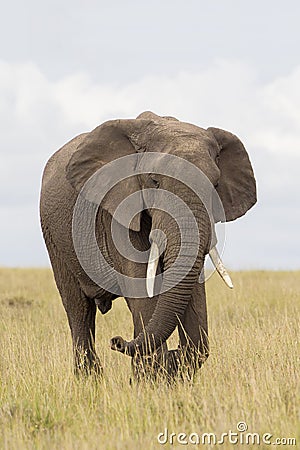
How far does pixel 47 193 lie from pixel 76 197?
94cm

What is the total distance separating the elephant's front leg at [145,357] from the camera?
749cm

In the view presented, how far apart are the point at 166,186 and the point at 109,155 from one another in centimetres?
104

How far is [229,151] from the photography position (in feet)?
27.8

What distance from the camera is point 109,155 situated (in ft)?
26.7

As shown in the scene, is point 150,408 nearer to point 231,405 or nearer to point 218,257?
point 231,405

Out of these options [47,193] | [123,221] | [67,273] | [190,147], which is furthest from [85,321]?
[190,147]

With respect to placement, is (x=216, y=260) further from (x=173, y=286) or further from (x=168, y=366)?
(x=168, y=366)

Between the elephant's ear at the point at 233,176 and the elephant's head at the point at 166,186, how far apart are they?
0.04 feet

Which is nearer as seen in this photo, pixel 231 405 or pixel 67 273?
pixel 231 405

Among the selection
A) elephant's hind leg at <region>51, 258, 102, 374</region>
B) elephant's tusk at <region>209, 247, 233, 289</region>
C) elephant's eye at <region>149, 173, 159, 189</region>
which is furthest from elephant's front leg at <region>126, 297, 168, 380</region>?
elephant's hind leg at <region>51, 258, 102, 374</region>

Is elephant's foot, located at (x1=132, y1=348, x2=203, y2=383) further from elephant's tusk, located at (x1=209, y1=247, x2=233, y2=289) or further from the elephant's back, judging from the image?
the elephant's back

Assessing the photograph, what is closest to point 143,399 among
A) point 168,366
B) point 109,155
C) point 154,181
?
point 168,366

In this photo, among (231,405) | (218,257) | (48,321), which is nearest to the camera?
(231,405)

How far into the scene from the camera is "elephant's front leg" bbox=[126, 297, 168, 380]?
749cm
